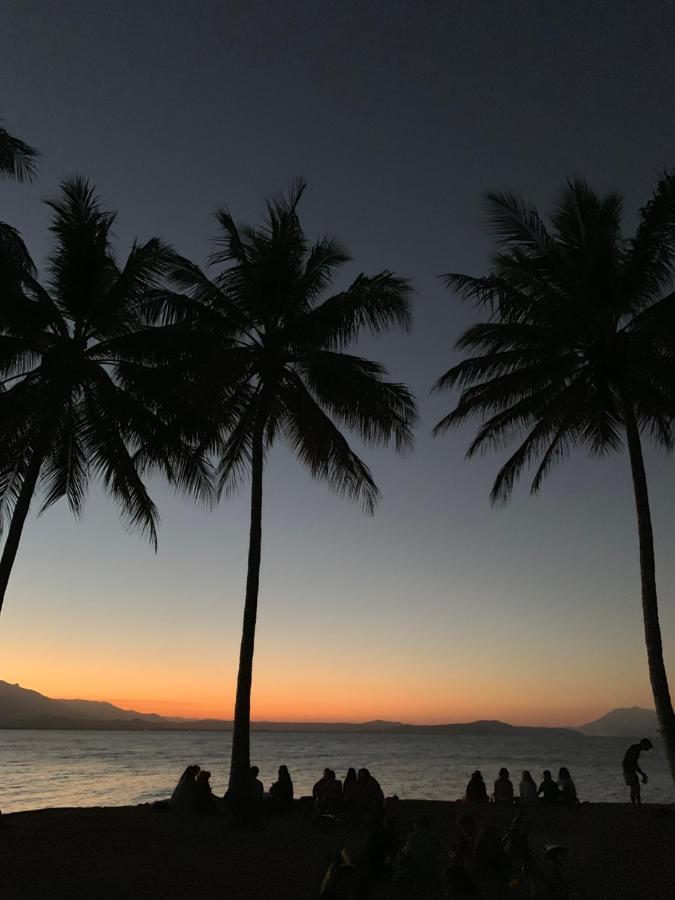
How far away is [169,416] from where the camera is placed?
56.3 feet

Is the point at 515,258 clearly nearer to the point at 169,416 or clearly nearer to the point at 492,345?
the point at 492,345

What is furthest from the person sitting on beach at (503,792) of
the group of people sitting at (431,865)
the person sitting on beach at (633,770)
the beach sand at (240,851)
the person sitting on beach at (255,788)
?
the person sitting on beach at (255,788)

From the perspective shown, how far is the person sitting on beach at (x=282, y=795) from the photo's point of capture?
14367mm

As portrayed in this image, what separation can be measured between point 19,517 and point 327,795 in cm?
870

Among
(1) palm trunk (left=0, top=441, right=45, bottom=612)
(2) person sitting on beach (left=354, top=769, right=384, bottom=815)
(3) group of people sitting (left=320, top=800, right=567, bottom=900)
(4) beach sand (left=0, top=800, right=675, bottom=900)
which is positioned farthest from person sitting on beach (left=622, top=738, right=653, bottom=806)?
(1) palm trunk (left=0, top=441, right=45, bottom=612)

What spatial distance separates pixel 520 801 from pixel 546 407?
9.52 meters

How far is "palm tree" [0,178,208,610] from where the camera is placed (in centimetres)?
1534

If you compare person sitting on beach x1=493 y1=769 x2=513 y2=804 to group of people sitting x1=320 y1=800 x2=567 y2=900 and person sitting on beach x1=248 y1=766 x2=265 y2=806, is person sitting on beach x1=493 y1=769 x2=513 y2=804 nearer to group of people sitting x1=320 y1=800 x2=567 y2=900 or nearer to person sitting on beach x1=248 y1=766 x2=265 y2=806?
group of people sitting x1=320 y1=800 x2=567 y2=900

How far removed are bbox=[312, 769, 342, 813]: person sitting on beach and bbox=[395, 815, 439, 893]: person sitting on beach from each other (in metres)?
4.62

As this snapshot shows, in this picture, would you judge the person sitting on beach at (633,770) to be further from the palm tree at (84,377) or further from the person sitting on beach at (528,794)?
the palm tree at (84,377)

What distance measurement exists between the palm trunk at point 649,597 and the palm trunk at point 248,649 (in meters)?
8.38

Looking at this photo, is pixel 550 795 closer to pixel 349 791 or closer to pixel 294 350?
pixel 349 791

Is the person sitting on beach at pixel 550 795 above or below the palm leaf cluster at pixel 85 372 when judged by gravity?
below

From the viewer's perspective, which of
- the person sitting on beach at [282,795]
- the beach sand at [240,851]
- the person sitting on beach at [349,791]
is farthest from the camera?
the person sitting on beach at [282,795]
